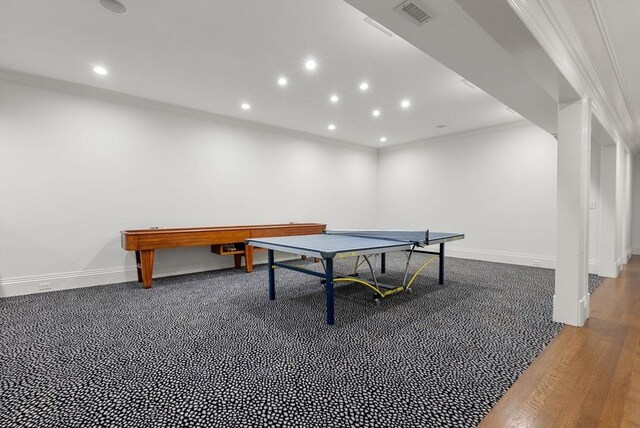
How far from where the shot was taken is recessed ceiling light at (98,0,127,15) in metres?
2.42

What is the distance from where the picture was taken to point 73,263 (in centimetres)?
416

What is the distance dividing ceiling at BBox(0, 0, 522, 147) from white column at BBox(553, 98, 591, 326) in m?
1.54

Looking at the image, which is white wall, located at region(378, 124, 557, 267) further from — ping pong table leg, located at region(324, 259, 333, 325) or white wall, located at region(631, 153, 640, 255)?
ping pong table leg, located at region(324, 259, 333, 325)

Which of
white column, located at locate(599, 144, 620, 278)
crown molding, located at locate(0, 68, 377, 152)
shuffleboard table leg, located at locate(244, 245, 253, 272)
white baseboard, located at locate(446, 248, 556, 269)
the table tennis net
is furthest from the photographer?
white baseboard, located at locate(446, 248, 556, 269)

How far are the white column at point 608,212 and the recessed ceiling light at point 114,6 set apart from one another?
21.8ft

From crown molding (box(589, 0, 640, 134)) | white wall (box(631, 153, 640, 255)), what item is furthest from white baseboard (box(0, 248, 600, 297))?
white wall (box(631, 153, 640, 255))

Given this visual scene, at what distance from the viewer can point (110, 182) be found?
4.46 meters

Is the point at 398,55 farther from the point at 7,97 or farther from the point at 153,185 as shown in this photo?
the point at 7,97

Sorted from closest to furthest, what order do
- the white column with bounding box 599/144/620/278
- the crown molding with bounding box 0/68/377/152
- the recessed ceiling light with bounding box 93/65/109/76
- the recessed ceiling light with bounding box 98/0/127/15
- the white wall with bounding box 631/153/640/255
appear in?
the recessed ceiling light with bounding box 98/0/127/15
the recessed ceiling light with bounding box 93/65/109/76
the crown molding with bounding box 0/68/377/152
the white column with bounding box 599/144/620/278
the white wall with bounding box 631/153/640/255

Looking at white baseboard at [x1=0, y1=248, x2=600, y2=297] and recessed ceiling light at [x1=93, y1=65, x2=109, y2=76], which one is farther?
white baseboard at [x1=0, y1=248, x2=600, y2=297]

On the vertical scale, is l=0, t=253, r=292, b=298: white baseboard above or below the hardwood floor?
above

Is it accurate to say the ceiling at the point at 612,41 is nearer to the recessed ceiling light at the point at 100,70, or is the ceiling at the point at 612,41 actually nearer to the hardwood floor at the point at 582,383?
the hardwood floor at the point at 582,383

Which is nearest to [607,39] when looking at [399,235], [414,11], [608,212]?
[414,11]

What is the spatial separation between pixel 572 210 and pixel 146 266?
17.2ft
